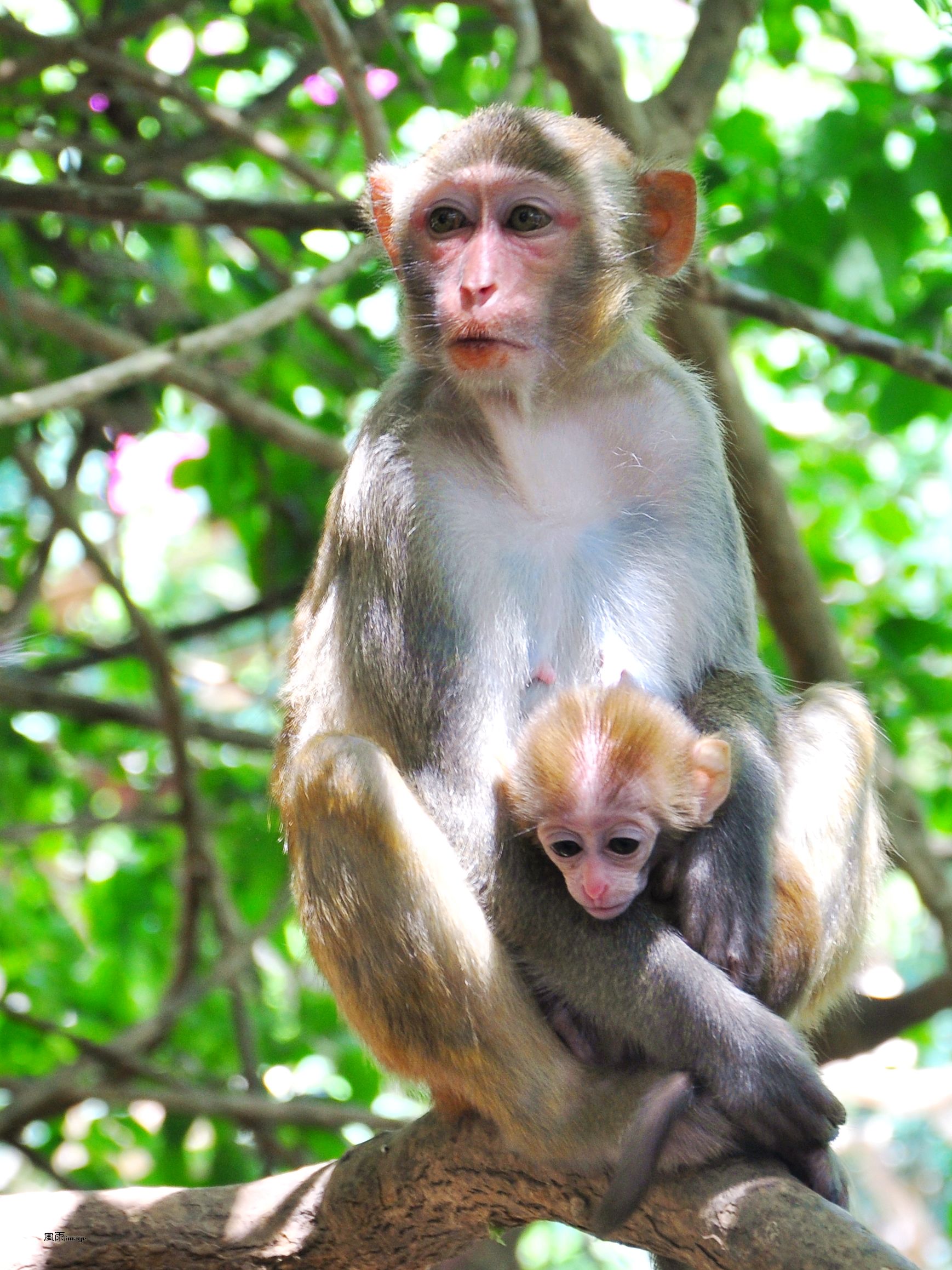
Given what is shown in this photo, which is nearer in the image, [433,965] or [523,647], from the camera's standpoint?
[433,965]

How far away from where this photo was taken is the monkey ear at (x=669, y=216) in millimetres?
3639

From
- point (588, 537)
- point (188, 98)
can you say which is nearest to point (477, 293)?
point (588, 537)

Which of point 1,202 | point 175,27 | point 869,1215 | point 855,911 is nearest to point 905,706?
point 855,911

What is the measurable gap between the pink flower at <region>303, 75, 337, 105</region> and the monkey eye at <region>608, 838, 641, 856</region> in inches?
183

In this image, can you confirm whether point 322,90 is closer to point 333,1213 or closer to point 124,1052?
point 124,1052

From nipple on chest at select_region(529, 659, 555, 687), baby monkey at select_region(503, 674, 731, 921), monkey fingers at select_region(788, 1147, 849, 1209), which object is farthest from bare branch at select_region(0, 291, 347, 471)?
monkey fingers at select_region(788, 1147, 849, 1209)

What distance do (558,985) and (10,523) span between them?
492cm

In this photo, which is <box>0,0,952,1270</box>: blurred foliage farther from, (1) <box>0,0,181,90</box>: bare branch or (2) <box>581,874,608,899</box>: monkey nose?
(2) <box>581,874,608,899</box>: monkey nose

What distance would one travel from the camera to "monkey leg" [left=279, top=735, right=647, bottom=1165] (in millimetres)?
2922

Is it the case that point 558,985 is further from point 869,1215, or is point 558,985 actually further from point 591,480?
point 869,1215

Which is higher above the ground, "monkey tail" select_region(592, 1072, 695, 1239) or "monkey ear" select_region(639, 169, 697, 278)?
"monkey ear" select_region(639, 169, 697, 278)

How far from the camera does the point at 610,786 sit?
281 centimetres

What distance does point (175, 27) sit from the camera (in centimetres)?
725

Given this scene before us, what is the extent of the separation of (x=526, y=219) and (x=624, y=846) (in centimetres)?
156
